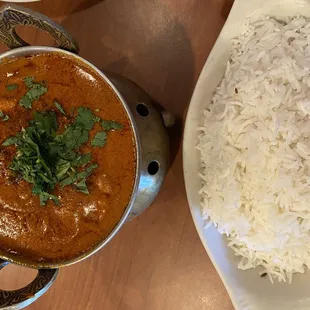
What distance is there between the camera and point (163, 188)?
55.0 inches

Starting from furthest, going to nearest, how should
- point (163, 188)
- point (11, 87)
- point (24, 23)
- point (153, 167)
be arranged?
point (163, 188) → point (153, 167) → point (11, 87) → point (24, 23)

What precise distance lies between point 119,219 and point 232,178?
0.33 meters

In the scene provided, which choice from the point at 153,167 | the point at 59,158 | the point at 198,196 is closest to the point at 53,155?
the point at 59,158

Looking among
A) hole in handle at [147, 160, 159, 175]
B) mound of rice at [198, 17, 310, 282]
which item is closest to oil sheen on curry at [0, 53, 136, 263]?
hole in handle at [147, 160, 159, 175]

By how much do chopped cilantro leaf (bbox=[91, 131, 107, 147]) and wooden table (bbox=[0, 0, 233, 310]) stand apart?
37 cm

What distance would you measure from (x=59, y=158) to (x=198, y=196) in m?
0.39

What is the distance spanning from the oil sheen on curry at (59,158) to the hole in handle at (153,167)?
5.7 inches

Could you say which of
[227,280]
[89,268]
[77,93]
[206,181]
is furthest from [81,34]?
[227,280]

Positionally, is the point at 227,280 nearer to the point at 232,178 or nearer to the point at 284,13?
the point at 232,178

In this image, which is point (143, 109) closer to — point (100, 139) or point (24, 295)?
point (100, 139)

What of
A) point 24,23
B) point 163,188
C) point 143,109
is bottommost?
point 163,188

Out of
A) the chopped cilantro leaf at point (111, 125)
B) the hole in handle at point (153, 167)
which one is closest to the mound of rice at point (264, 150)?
the hole in handle at point (153, 167)

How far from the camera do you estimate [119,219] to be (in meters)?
1.07

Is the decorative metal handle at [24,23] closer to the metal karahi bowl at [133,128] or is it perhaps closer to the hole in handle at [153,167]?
the metal karahi bowl at [133,128]
